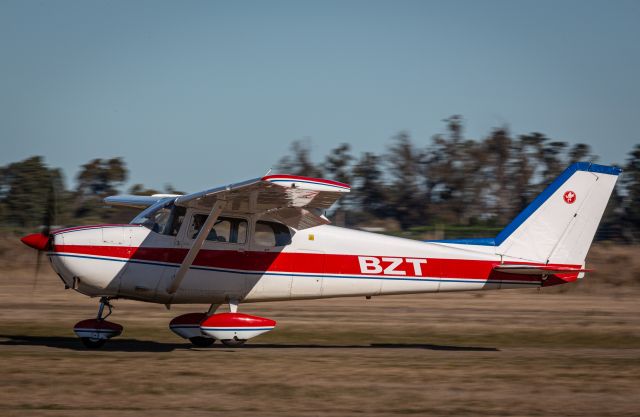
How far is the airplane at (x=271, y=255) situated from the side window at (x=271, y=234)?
0.01 metres

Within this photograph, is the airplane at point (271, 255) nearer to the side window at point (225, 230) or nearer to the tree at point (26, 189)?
the side window at point (225, 230)

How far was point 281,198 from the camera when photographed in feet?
31.1

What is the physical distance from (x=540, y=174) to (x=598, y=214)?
36.0 m

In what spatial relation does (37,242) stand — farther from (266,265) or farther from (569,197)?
(569,197)

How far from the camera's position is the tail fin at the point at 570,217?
1097 cm

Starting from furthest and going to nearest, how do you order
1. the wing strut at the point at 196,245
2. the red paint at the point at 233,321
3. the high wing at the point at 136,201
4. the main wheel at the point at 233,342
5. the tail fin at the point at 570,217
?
the high wing at the point at 136,201 < the tail fin at the point at 570,217 < the main wheel at the point at 233,342 < the red paint at the point at 233,321 < the wing strut at the point at 196,245

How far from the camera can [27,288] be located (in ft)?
61.2

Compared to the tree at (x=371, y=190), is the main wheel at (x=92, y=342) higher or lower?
lower

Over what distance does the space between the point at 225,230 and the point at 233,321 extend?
1266 mm

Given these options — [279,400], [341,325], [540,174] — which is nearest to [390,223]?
[540,174]

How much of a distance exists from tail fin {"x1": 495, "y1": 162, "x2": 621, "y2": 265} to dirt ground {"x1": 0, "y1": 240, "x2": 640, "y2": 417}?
1364 millimetres

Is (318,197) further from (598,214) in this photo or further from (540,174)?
(540,174)

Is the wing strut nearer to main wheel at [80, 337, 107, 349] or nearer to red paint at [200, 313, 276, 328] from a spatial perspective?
red paint at [200, 313, 276, 328]

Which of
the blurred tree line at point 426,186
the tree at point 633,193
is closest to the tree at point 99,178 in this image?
the blurred tree line at point 426,186
